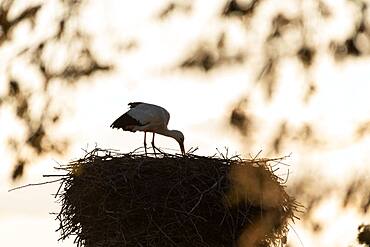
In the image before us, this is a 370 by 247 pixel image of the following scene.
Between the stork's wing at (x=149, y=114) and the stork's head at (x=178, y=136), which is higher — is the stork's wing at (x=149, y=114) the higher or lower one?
the lower one

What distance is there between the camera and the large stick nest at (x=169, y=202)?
305 inches

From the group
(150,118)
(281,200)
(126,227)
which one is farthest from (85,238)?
(150,118)

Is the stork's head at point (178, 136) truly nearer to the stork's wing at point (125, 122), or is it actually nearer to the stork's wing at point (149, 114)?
the stork's wing at point (149, 114)

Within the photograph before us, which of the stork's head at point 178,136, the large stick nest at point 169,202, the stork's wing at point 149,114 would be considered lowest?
the large stick nest at point 169,202

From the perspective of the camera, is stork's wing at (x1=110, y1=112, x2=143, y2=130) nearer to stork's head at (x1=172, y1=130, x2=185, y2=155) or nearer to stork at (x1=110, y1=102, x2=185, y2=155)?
stork at (x1=110, y1=102, x2=185, y2=155)

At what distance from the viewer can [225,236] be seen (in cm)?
796

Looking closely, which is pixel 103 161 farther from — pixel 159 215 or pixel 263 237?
pixel 263 237

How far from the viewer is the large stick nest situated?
7734mm

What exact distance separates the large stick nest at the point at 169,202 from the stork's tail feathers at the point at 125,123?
9.69 feet

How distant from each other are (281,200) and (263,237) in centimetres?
41

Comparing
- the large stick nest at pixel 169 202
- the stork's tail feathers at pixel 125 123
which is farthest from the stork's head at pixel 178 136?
the large stick nest at pixel 169 202

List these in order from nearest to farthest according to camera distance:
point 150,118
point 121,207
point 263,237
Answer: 1. point 121,207
2. point 263,237
3. point 150,118

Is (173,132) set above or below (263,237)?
above

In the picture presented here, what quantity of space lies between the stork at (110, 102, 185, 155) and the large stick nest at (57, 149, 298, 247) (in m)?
2.83
